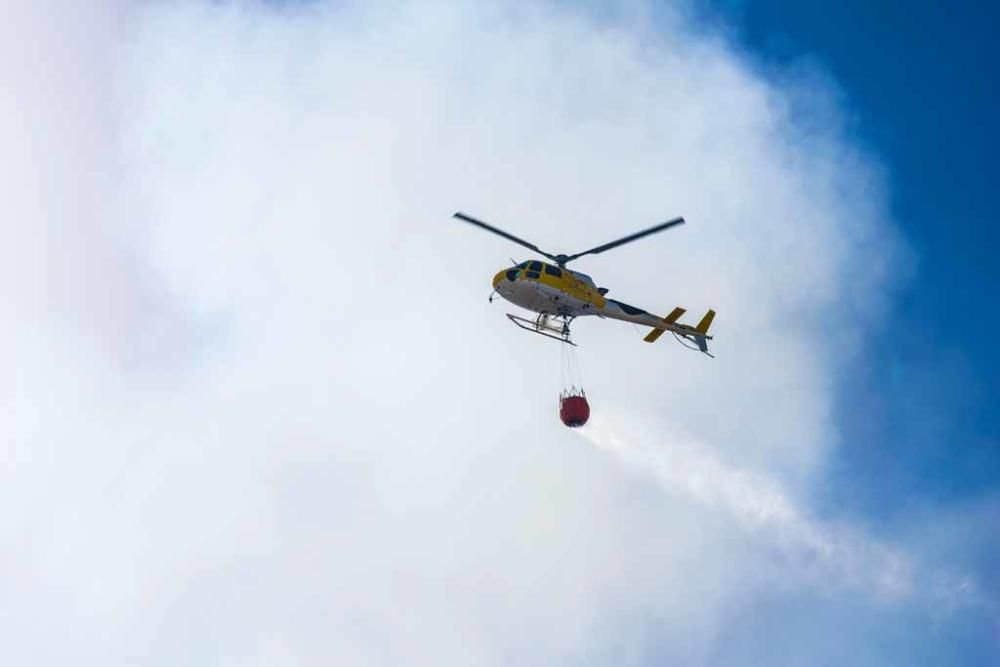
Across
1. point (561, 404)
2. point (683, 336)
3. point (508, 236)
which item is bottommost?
point (561, 404)

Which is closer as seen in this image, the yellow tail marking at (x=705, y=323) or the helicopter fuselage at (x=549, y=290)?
the helicopter fuselage at (x=549, y=290)

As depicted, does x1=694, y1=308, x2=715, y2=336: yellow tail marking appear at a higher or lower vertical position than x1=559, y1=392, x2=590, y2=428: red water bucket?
higher

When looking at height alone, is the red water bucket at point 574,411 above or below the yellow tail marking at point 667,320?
below

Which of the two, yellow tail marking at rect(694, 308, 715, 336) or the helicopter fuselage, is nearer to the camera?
the helicopter fuselage

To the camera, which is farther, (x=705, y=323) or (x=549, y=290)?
(x=705, y=323)

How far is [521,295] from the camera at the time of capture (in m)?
61.3

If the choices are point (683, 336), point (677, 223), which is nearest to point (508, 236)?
point (677, 223)

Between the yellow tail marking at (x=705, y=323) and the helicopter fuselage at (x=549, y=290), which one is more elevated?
the yellow tail marking at (x=705, y=323)

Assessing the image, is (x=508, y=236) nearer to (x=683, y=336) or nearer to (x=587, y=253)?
(x=587, y=253)

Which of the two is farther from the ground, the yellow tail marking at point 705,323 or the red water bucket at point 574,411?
the yellow tail marking at point 705,323

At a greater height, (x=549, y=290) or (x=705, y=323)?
(x=705, y=323)

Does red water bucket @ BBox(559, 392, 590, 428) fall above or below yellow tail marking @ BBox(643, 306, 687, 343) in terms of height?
below

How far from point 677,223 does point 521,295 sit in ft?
33.0

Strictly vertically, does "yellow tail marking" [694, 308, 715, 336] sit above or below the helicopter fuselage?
above
